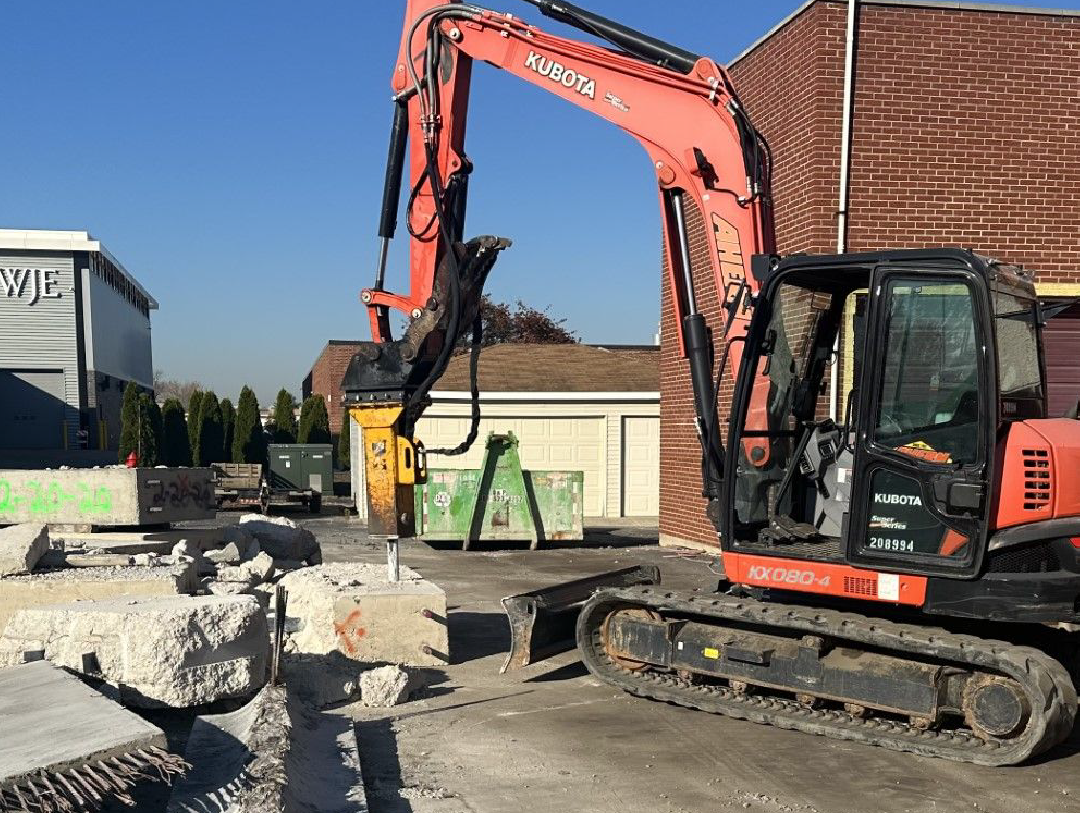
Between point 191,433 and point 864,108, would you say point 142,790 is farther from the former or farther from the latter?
→ point 191,433

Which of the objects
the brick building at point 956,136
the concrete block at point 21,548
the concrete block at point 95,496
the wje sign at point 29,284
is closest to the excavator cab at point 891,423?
the concrete block at point 21,548

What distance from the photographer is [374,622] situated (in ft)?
27.9

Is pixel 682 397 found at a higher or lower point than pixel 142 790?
higher

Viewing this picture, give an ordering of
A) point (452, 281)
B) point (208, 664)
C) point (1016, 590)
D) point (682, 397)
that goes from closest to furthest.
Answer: point (1016, 590) → point (208, 664) → point (452, 281) → point (682, 397)

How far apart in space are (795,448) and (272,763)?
4.03m

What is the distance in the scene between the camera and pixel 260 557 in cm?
1148

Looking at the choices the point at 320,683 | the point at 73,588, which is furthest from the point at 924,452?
the point at 73,588

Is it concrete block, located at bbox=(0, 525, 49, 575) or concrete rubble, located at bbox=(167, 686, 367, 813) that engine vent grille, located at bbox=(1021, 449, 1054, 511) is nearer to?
concrete rubble, located at bbox=(167, 686, 367, 813)

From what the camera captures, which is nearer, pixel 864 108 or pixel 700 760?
pixel 700 760

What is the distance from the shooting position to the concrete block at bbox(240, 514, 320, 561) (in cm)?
1311

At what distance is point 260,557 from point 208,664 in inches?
170

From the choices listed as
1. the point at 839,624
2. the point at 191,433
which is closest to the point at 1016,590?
the point at 839,624

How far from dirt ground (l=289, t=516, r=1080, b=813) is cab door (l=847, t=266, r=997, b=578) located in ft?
3.94

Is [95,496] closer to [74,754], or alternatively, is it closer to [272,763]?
[272,763]
